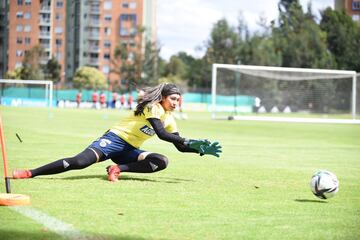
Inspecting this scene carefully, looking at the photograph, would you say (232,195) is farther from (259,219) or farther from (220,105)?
(220,105)

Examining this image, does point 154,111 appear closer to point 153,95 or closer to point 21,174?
point 153,95

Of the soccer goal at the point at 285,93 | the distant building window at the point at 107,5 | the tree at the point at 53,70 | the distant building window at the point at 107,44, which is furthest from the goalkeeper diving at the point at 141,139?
the distant building window at the point at 107,44

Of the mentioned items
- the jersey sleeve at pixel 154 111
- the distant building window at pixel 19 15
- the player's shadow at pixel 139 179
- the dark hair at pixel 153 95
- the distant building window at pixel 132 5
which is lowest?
the player's shadow at pixel 139 179

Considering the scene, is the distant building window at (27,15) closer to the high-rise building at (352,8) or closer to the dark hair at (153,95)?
the dark hair at (153,95)

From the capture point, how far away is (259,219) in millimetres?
6949

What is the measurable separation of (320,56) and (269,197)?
236ft

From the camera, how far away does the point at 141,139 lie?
9.93 m

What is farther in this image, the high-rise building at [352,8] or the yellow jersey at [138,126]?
the high-rise building at [352,8]

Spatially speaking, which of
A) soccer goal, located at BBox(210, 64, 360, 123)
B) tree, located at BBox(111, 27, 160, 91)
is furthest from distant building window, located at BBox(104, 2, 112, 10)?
tree, located at BBox(111, 27, 160, 91)

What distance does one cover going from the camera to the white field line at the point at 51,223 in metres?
5.83

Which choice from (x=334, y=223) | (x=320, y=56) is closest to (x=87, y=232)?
(x=334, y=223)

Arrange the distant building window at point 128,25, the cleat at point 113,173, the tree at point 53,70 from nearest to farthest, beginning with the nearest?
the cleat at point 113,173 → the tree at point 53,70 → the distant building window at point 128,25

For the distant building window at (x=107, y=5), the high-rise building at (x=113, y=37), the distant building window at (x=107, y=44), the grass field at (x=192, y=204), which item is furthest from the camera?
the distant building window at (x=107, y=44)

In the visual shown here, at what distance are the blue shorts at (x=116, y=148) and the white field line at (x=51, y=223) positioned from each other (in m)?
2.52
